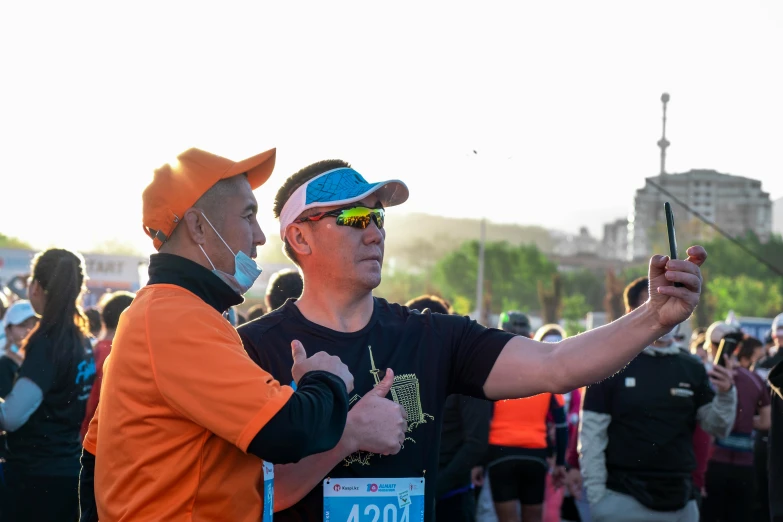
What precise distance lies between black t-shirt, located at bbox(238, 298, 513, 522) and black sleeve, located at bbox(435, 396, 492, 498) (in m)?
3.38

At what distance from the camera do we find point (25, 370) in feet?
18.0

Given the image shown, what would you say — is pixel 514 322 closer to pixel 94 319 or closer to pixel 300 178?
pixel 94 319

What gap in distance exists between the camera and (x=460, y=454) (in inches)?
278

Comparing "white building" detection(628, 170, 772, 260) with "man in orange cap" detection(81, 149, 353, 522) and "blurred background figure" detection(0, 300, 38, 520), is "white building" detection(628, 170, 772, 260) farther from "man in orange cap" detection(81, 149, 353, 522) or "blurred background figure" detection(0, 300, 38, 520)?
"man in orange cap" detection(81, 149, 353, 522)

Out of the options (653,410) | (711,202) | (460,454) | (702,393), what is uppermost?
(711,202)

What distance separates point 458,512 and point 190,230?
14.5 feet

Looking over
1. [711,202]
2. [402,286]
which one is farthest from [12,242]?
[711,202]

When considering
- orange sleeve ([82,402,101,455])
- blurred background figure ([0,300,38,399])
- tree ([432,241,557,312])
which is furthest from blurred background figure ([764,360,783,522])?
tree ([432,241,557,312])

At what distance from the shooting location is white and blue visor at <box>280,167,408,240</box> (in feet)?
12.2

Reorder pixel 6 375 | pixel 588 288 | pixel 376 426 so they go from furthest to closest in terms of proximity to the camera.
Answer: pixel 588 288
pixel 6 375
pixel 376 426

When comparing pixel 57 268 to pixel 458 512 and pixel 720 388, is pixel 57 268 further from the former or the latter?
pixel 720 388

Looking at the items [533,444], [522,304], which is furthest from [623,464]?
[522,304]

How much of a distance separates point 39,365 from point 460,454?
9.89 ft

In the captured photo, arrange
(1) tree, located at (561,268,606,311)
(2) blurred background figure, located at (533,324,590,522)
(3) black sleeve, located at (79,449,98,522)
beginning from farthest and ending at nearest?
(1) tree, located at (561,268,606,311) < (2) blurred background figure, located at (533,324,590,522) < (3) black sleeve, located at (79,449,98,522)
